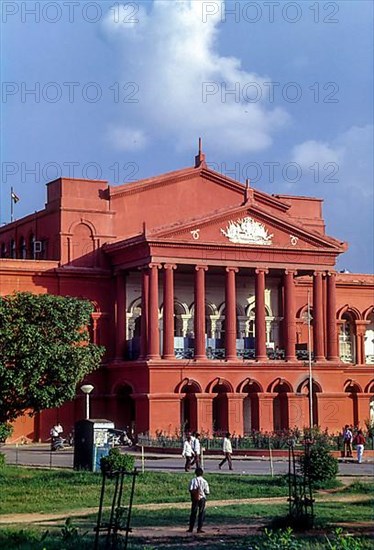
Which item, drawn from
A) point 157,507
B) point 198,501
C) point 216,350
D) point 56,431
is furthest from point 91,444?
point 216,350

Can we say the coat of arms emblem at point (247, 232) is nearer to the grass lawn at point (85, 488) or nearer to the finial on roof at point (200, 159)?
the finial on roof at point (200, 159)

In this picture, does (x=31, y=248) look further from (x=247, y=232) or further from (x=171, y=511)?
(x=171, y=511)

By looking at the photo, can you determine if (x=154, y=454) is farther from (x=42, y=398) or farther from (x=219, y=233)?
(x=219, y=233)

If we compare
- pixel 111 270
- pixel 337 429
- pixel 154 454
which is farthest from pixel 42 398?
pixel 337 429

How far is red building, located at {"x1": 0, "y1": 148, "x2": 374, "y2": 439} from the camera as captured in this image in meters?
51.9

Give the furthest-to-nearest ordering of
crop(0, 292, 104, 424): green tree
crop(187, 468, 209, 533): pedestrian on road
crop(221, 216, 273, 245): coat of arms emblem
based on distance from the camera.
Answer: crop(221, 216, 273, 245): coat of arms emblem, crop(0, 292, 104, 424): green tree, crop(187, 468, 209, 533): pedestrian on road

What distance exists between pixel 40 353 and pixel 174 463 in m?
7.01

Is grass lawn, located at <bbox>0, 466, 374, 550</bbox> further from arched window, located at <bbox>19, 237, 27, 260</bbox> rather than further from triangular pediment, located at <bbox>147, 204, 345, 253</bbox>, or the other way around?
arched window, located at <bbox>19, 237, 27, 260</bbox>

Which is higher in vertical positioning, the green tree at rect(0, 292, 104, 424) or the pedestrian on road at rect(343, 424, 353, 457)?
the green tree at rect(0, 292, 104, 424)

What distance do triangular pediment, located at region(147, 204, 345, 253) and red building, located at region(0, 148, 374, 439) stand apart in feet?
0.20

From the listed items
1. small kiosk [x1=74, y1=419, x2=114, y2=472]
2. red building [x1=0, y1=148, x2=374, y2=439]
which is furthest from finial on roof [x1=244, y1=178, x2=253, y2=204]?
small kiosk [x1=74, y1=419, x2=114, y2=472]

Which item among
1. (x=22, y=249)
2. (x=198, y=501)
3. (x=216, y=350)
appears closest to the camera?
(x=198, y=501)

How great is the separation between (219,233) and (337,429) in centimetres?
1209

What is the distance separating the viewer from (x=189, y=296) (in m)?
56.7
